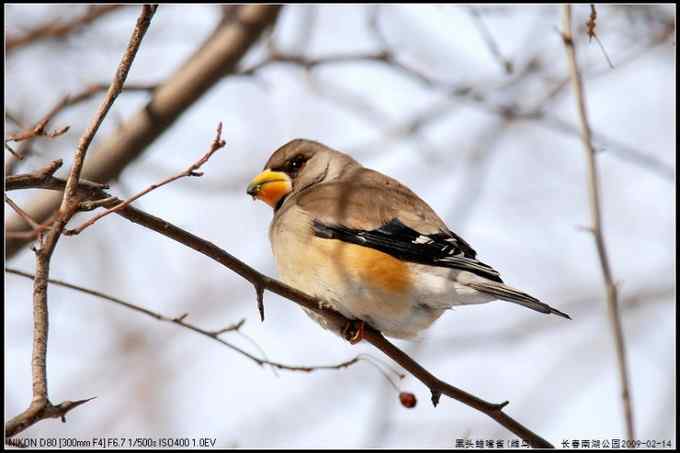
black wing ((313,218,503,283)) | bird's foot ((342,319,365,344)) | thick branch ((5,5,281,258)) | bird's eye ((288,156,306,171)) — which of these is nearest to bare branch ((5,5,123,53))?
thick branch ((5,5,281,258))

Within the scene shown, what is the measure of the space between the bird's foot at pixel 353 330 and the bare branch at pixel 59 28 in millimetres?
3929

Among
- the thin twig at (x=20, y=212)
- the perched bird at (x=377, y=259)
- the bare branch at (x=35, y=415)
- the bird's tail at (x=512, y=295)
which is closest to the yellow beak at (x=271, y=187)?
the perched bird at (x=377, y=259)

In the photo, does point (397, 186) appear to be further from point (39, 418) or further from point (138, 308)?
point (39, 418)

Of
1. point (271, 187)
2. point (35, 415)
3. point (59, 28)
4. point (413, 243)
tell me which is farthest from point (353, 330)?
point (59, 28)

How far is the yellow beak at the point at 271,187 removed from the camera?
6.59 meters

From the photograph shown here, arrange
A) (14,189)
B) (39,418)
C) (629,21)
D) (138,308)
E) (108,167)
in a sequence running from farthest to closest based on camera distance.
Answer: (629,21) < (108,167) < (138,308) < (14,189) < (39,418)

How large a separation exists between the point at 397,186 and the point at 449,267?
4.69ft

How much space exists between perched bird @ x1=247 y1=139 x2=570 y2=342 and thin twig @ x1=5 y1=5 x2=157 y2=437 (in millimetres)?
2357

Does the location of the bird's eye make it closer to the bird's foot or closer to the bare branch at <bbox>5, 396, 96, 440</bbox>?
the bird's foot

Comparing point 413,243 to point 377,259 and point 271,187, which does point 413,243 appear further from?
point 271,187

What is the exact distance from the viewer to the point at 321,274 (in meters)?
5.31

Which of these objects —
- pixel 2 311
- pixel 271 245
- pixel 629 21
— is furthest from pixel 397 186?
pixel 2 311

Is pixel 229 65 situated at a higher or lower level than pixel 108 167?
higher

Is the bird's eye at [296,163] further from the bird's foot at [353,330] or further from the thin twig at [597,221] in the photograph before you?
the thin twig at [597,221]
